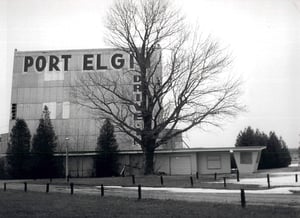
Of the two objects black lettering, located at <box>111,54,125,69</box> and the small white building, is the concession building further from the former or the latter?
the small white building

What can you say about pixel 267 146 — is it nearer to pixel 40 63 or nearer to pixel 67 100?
pixel 67 100

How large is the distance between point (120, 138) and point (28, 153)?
36.2 ft

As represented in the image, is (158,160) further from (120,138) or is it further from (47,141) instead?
(47,141)

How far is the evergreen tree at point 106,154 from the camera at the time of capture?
47469 mm

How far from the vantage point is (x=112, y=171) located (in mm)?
47438

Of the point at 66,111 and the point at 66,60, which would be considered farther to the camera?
the point at 66,60

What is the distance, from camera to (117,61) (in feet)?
172

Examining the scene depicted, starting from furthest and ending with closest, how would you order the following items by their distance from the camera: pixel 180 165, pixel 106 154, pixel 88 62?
1. pixel 88 62
2. pixel 180 165
3. pixel 106 154

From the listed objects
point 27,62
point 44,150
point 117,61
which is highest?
point 27,62

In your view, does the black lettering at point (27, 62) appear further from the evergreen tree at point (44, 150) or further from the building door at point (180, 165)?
the building door at point (180, 165)

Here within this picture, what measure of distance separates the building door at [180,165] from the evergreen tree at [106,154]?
658 cm

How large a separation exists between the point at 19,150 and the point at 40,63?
11.8m

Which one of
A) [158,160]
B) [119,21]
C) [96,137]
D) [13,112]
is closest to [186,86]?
[119,21]

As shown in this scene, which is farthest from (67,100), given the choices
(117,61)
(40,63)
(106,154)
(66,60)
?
(106,154)
